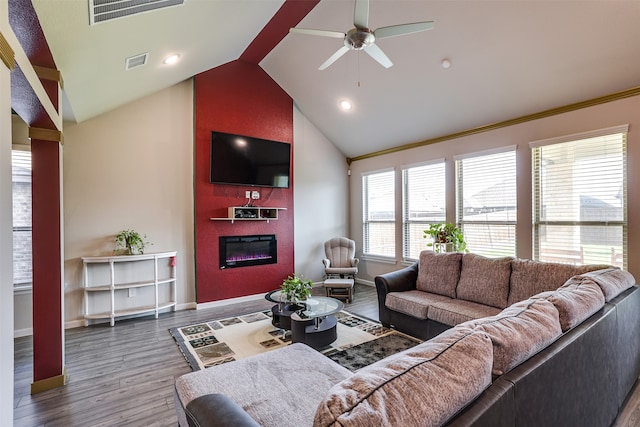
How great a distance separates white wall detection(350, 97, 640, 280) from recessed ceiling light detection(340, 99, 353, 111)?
1.32 meters

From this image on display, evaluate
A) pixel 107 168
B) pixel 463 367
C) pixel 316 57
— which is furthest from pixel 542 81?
pixel 107 168

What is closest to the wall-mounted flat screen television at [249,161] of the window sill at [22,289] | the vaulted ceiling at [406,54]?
the vaulted ceiling at [406,54]

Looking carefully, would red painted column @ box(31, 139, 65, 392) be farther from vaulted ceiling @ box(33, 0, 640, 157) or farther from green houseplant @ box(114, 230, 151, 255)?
green houseplant @ box(114, 230, 151, 255)

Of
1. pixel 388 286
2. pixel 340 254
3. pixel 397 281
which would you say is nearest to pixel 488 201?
pixel 397 281

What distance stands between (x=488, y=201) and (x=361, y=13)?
342cm

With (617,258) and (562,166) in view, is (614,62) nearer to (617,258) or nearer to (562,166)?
(562,166)

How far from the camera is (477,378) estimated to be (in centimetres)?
105

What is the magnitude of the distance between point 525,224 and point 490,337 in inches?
144

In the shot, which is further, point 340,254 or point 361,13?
point 340,254

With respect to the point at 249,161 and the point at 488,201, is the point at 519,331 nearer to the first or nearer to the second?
the point at 488,201

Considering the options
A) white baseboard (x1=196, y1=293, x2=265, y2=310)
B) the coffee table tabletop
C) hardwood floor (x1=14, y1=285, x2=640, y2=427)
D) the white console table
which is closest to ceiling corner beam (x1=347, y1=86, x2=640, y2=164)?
hardwood floor (x1=14, y1=285, x2=640, y2=427)

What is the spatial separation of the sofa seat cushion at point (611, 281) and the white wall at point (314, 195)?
449 centimetres

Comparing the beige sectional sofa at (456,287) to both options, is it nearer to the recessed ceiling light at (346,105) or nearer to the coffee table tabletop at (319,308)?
the coffee table tabletop at (319,308)

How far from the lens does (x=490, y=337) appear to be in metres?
1.23
